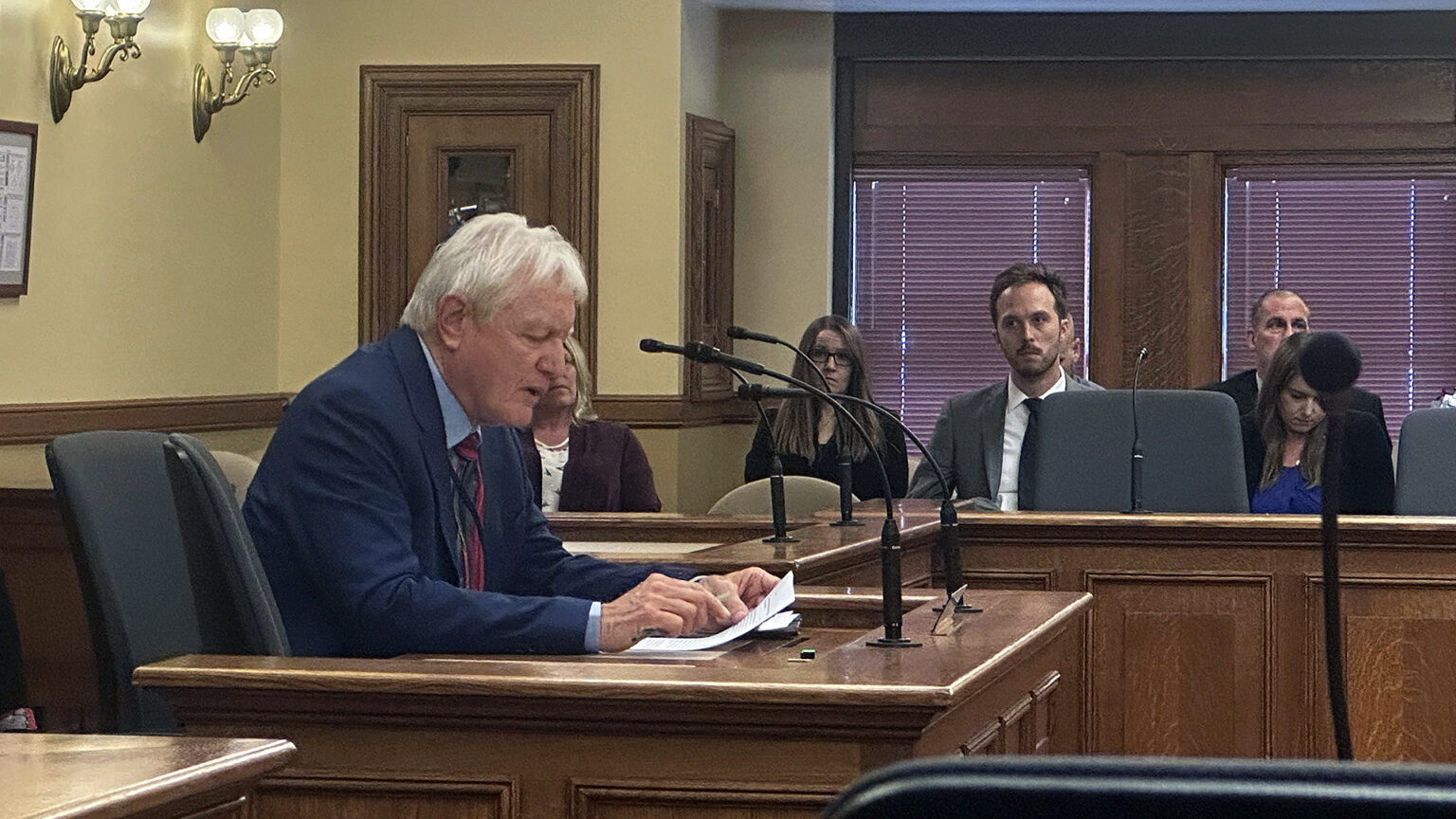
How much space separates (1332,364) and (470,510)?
1971 millimetres

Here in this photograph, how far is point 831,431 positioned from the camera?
625cm

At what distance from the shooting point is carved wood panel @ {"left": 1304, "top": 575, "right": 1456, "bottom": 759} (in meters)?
4.57

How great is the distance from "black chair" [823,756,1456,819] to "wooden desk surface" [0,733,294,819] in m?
0.93

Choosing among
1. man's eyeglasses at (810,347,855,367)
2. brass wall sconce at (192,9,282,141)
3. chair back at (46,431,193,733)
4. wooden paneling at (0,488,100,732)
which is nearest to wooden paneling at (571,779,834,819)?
chair back at (46,431,193,733)

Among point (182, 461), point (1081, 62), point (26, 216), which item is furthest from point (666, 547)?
point (1081, 62)

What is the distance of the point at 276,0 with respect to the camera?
7621 mm

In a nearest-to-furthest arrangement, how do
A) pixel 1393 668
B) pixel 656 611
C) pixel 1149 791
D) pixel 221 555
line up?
pixel 1149 791 < pixel 221 555 < pixel 656 611 < pixel 1393 668

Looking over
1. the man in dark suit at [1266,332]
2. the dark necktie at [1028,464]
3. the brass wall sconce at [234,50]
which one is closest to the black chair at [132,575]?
the dark necktie at [1028,464]

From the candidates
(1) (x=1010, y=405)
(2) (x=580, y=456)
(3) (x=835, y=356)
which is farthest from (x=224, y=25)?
(1) (x=1010, y=405)

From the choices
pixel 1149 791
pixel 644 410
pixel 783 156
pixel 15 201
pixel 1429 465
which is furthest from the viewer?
pixel 783 156

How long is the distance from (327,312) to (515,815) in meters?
5.66

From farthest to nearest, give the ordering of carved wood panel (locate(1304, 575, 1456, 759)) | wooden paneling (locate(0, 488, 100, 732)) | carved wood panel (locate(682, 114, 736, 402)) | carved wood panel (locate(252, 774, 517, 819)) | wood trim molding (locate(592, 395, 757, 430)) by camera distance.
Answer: carved wood panel (locate(682, 114, 736, 402)) → wood trim molding (locate(592, 395, 757, 430)) → wooden paneling (locate(0, 488, 100, 732)) → carved wood panel (locate(1304, 575, 1456, 759)) → carved wood panel (locate(252, 774, 517, 819))

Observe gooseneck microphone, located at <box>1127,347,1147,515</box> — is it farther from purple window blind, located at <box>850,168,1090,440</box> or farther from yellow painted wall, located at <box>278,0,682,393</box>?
purple window blind, located at <box>850,168,1090,440</box>

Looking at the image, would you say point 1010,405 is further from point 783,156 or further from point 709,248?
point 783,156
